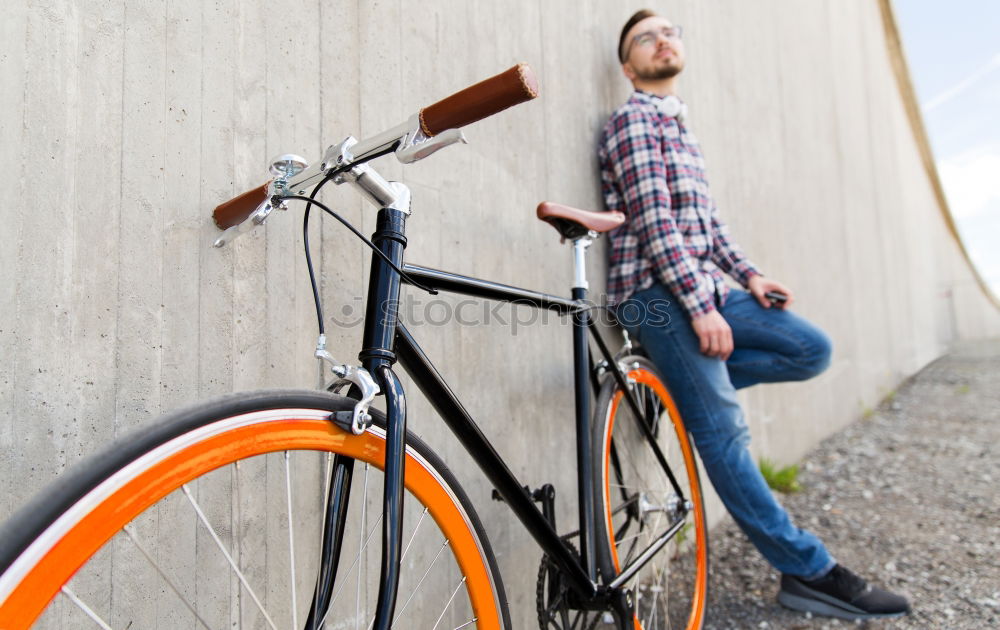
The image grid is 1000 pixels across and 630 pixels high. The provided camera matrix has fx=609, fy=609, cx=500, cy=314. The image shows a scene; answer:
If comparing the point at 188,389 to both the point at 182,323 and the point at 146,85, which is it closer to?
the point at 182,323

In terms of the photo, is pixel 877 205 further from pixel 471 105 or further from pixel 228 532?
pixel 228 532

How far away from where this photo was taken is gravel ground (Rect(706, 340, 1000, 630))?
1933 mm

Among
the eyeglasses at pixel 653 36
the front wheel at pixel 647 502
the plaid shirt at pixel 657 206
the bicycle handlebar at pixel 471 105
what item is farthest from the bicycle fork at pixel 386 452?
the eyeglasses at pixel 653 36

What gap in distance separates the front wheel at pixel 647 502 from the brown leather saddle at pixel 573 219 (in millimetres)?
382

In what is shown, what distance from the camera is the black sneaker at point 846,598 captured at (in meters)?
1.83

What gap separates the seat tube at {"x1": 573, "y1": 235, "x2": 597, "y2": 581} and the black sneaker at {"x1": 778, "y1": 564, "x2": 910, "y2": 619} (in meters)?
0.98

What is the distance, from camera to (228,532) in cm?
102

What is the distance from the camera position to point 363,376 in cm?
81

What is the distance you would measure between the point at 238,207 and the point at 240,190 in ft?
0.52

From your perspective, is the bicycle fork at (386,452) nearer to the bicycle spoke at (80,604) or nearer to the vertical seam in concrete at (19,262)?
the bicycle spoke at (80,604)

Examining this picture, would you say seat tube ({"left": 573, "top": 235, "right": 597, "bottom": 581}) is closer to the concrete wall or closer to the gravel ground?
the concrete wall

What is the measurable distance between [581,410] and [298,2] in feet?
3.38

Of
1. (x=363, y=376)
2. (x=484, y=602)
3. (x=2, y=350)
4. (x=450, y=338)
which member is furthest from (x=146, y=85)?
(x=484, y=602)

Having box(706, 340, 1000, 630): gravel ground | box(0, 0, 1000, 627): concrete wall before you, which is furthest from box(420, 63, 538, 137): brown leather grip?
box(706, 340, 1000, 630): gravel ground
